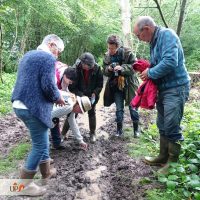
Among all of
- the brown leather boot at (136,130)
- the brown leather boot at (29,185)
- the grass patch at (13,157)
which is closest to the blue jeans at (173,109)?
the brown leather boot at (29,185)

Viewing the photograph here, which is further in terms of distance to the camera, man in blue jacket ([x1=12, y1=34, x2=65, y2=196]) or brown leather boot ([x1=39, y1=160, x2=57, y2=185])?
brown leather boot ([x1=39, y1=160, x2=57, y2=185])

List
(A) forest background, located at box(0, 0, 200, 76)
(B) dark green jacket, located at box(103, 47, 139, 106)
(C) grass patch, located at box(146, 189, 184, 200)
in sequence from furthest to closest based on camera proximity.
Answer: (A) forest background, located at box(0, 0, 200, 76) → (B) dark green jacket, located at box(103, 47, 139, 106) → (C) grass patch, located at box(146, 189, 184, 200)

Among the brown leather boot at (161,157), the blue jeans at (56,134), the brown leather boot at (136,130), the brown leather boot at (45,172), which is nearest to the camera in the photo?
the brown leather boot at (45,172)

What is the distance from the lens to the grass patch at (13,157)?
4926mm

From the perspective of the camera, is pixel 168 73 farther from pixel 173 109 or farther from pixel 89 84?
pixel 89 84

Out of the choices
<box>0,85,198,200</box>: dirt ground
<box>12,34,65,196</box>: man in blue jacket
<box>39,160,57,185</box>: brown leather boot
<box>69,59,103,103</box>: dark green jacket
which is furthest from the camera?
<box>69,59,103,103</box>: dark green jacket

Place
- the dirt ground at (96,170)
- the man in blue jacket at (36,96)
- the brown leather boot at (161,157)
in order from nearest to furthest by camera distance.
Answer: the man in blue jacket at (36,96) < the dirt ground at (96,170) < the brown leather boot at (161,157)

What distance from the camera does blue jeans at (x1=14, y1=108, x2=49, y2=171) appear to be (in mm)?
3799

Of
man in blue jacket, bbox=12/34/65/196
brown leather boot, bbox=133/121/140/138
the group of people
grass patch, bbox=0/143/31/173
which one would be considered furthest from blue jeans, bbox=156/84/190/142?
grass patch, bbox=0/143/31/173

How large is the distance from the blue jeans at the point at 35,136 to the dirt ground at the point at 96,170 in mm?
475

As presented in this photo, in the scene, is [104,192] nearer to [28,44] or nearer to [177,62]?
[177,62]

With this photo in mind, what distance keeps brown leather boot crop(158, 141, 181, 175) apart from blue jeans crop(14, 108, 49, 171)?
1.73 metres

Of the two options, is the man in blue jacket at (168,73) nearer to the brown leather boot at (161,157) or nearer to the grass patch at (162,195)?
the brown leather boot at (161,157)

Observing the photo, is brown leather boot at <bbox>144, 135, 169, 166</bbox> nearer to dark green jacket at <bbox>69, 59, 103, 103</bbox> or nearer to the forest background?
dark green jacket at <bbox>69, 59, 103, 103</bbox>
